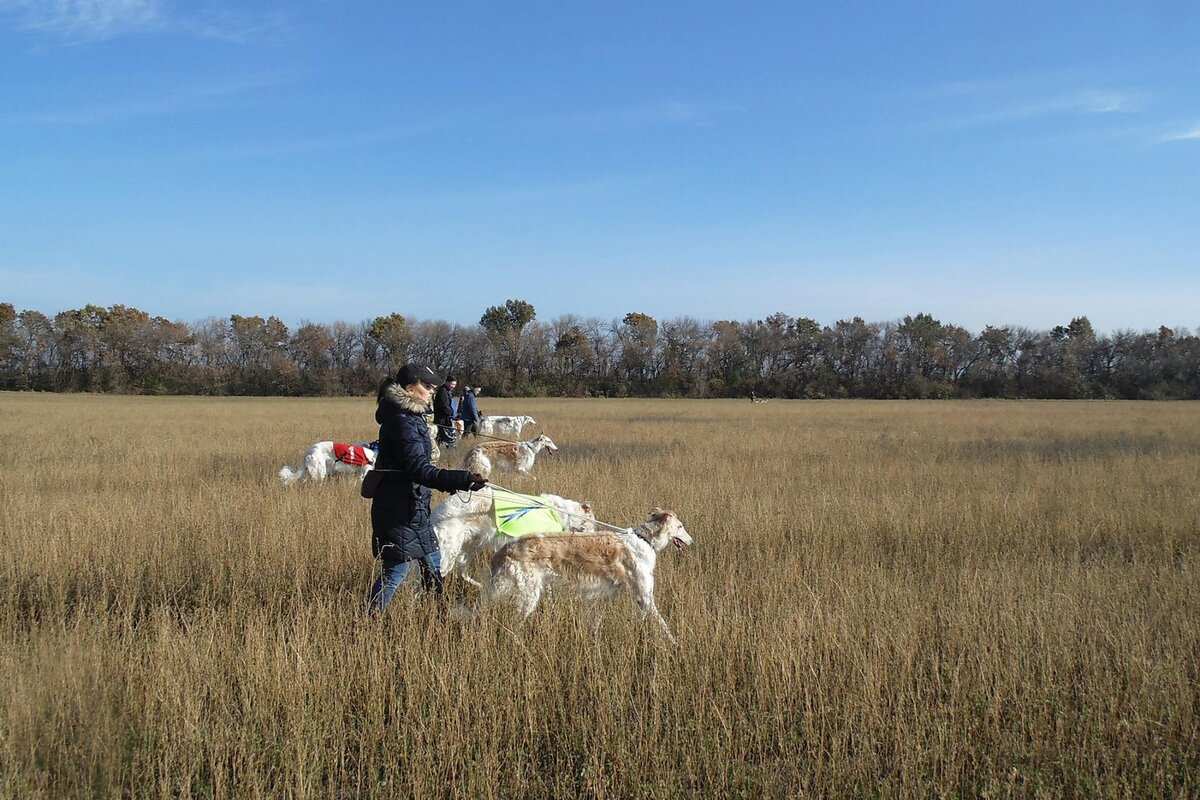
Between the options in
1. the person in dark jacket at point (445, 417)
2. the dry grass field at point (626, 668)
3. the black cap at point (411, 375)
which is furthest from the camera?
the person in dark jacket at point (445, 417)

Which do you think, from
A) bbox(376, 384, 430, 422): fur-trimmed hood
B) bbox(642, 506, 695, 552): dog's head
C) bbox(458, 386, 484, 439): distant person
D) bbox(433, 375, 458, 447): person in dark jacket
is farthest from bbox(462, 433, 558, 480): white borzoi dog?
bbox(376, 384, 430, 422): fur-trimmed hood

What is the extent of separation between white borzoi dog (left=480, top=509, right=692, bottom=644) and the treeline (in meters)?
64.9

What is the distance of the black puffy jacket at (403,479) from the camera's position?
471cm

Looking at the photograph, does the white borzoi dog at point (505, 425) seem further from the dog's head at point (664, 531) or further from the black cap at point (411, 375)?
the black cap at point (411, 375)

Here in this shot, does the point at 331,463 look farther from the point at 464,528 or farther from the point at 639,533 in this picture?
the point at 639,533

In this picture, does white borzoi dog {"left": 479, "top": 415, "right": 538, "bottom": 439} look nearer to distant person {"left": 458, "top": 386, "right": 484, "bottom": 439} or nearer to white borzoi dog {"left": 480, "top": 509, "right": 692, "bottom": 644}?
distant person {"left": 458, "top": 386, "right": 484, "bottom": 439}

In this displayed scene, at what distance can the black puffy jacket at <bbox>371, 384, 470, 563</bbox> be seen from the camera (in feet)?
15.5

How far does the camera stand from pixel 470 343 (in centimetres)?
7581

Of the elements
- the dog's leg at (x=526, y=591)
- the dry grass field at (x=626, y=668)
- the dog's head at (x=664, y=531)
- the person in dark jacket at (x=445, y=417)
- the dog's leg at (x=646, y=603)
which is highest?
the person in dark jacket at (x=445, y=417)

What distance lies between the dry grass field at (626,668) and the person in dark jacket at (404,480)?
0.98ft

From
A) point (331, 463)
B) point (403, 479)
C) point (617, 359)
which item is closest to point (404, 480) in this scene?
point (403, 479)

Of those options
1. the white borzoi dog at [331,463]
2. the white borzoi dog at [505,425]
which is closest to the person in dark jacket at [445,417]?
the white borzoi dog at [331,463]

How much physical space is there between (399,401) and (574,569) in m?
1.70

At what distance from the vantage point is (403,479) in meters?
4.88
